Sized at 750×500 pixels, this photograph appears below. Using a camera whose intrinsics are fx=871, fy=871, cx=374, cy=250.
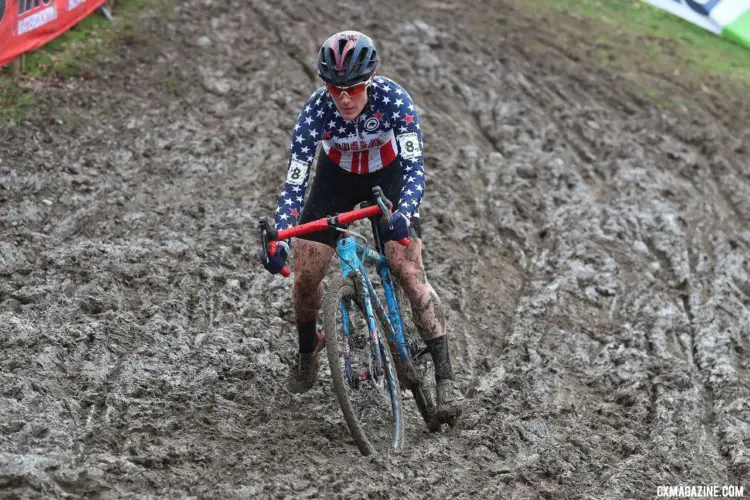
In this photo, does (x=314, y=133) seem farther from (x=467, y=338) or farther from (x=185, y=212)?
(x=185, y=212)

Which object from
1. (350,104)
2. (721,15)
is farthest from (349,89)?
(721,15)

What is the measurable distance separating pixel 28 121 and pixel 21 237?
266 centimetres

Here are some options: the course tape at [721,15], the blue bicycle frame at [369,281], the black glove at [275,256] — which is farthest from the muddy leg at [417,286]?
the course tape at [721,15]

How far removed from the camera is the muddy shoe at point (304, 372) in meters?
5.74

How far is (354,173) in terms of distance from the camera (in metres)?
5.62

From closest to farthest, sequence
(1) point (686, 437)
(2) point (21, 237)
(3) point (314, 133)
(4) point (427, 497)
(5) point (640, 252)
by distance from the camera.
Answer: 1. (4) point (427, 497)
2. (3) point (314, 133)
3. (1) point (686, 437)
4. (2) point (21, 237)
5. (5) point (640, 252)

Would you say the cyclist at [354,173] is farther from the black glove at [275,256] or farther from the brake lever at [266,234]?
the brake lever at [266,234]

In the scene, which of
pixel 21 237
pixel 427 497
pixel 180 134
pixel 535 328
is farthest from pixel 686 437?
pixel 180 134

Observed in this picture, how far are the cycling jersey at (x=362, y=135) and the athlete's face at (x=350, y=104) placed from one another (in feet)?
0.36

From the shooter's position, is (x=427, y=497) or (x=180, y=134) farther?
(x=180, y=134)

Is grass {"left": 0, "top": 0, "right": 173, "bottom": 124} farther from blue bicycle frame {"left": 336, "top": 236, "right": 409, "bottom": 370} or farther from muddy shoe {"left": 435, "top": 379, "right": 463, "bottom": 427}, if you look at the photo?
muddy shoe {"left": 435, "top": 379, "right": 463, "bottom": 427}

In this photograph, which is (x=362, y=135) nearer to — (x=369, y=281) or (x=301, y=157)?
(x=301, y=157)

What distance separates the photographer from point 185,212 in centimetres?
838

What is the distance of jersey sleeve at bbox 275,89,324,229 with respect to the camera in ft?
17.3
